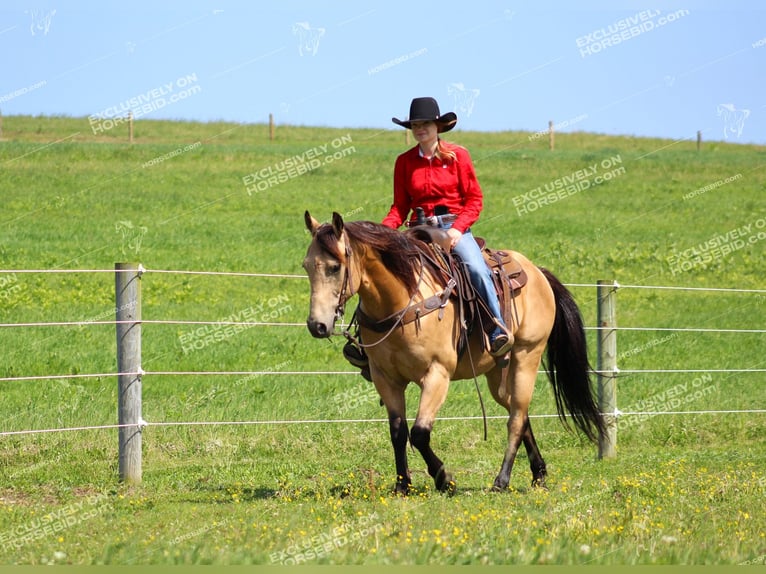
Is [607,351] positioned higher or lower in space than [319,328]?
lower

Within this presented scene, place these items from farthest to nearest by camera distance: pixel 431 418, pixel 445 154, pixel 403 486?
1. pixel 445 154
2. pixel 403 486
3. pixel 431 418

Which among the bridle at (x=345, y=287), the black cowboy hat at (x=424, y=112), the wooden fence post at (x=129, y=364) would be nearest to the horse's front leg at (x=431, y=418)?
the bridle at (x=345, y=287)

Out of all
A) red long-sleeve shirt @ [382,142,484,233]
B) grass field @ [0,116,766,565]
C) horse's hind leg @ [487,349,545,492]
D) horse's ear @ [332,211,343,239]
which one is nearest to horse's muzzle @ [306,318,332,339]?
horse's ear @ [332,211,343,239]

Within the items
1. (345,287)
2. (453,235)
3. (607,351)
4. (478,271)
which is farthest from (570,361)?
(345,287)

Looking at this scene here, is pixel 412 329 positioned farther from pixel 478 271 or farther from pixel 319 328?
pixel 319 328

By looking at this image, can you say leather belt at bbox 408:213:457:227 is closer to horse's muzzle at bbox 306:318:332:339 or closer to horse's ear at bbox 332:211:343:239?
horse's ear at bbox 332:211:343:239

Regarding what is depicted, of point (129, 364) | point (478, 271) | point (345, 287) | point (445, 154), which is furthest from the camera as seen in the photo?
point (129, 364)

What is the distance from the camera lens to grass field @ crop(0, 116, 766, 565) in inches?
213

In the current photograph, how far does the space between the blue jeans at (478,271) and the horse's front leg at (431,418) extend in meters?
0.76

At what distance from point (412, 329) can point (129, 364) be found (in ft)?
8.86

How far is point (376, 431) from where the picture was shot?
10.4 metres

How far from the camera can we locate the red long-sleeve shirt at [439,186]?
7.45m

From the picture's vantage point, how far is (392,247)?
694 cm

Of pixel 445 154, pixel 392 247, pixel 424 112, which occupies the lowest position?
pixel 392 247
